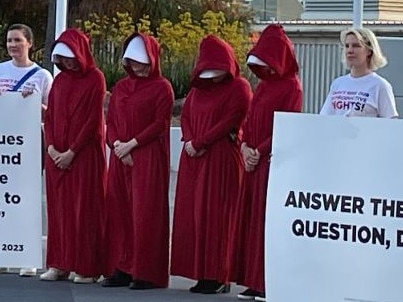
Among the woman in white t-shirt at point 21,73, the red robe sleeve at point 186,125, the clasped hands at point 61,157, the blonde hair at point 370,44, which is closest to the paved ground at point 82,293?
the woman in white t-shirt at point 21,73

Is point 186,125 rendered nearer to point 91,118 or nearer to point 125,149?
point 125,149

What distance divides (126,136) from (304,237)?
2.25m

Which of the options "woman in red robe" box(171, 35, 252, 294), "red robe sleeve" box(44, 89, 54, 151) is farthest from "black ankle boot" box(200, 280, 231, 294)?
"red robe sleeve" box(44, 89, 54, 151)

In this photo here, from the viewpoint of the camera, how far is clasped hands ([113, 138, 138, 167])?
8516mm

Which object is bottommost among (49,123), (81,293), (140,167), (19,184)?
(81,293)

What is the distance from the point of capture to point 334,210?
658 centimetres

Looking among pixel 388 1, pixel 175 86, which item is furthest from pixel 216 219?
pixel 388 1

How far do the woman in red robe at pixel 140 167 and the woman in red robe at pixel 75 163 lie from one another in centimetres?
13

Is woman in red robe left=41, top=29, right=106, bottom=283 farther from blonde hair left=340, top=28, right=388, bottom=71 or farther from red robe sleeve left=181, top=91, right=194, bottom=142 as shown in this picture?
blonde hair left=340, top=28, right=388, bottom=71

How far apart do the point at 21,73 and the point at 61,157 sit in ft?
2.79

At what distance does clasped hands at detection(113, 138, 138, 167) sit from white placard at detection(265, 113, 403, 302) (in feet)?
6.06

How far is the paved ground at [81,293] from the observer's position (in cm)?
834

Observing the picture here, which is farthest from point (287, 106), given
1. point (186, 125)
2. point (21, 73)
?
point (21, 73)

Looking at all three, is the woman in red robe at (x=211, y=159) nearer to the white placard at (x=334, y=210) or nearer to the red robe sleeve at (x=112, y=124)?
the red robe sleeve at (x=112, y=124)
